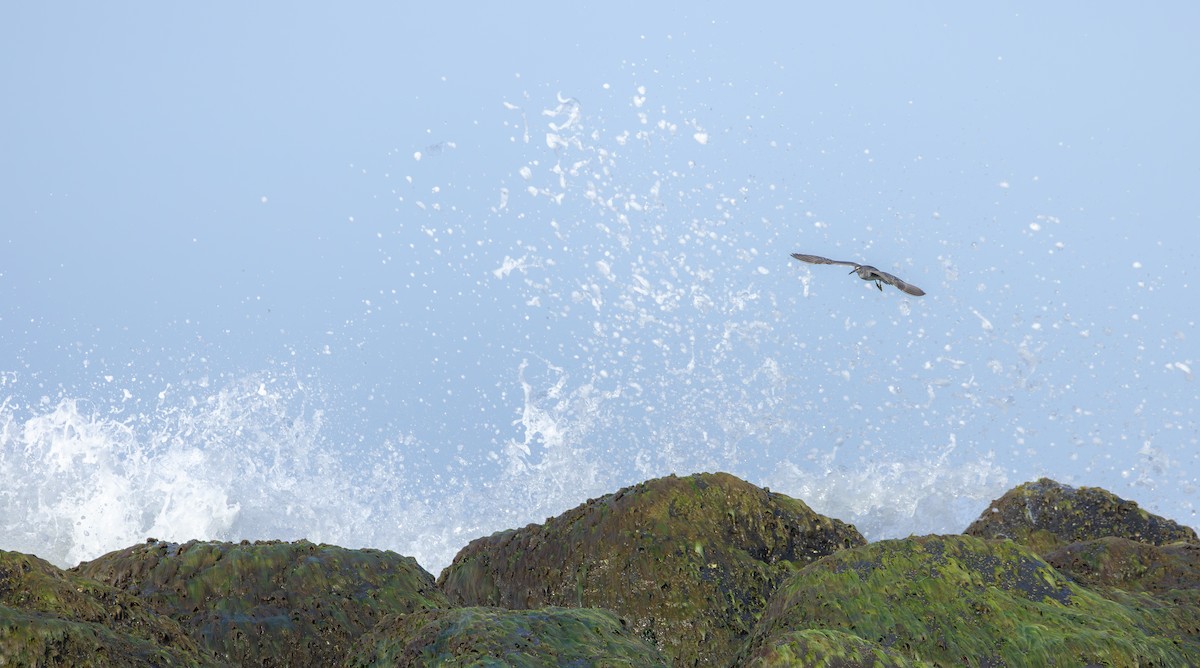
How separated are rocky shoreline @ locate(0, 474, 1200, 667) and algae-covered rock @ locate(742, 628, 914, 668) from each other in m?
0.01

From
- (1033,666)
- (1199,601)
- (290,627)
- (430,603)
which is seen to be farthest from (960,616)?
(290,627)

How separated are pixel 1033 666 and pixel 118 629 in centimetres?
619

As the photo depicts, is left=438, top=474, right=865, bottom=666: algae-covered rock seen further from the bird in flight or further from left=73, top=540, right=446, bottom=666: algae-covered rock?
the bird in flight

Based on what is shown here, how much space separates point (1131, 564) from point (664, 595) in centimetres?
416

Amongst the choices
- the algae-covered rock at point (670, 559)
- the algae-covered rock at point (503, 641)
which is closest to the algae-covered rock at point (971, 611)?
the algae-covered rock at point (503, 641)

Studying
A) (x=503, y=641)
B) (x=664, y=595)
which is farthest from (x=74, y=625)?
(x=664, y=595)

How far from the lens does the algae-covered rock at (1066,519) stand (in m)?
13.5

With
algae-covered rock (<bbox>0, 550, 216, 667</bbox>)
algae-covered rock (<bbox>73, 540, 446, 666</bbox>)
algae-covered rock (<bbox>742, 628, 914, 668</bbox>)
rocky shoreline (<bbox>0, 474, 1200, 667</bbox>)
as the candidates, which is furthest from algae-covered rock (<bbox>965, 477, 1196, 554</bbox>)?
algae-covered rock (<bbox>0, 550, 216, 667</bbox>)

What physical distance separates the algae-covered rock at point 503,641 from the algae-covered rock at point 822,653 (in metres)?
0.79

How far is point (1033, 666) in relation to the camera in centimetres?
831

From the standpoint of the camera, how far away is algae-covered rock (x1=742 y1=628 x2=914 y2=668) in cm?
691

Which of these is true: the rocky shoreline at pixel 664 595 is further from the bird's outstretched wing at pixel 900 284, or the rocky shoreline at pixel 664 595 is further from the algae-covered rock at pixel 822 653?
the bird's outstretched wing at pixel 900 284

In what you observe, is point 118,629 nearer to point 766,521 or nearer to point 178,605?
point 178,605

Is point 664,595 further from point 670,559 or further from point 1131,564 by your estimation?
point 1131,564
